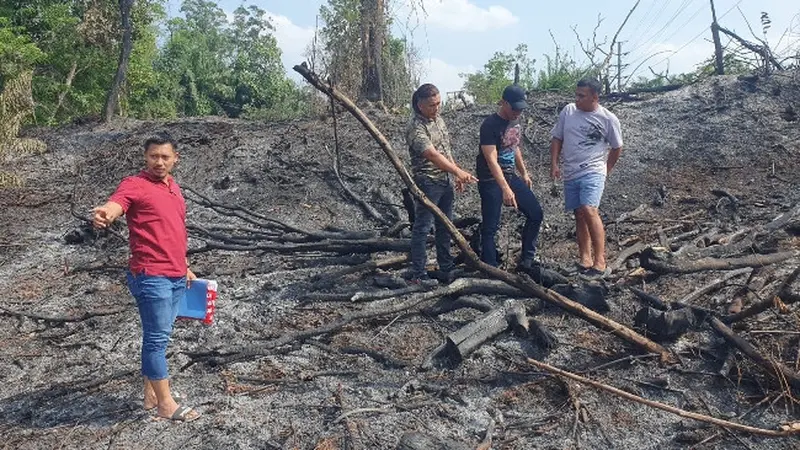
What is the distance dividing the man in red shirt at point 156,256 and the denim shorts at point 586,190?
10.3 ft

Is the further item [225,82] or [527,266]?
[225,82]

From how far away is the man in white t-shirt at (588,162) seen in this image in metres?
5.25

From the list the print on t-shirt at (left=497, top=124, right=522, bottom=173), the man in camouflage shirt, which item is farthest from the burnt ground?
the print on t-shirt at (left=497, top=124, right=522, bottom=173)

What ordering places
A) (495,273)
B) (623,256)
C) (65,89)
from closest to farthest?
(495,273), (623,256), (65,89)

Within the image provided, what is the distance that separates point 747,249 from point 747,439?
281cm

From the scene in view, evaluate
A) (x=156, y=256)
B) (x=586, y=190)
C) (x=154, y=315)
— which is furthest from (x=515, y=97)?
(x=154, y=315)

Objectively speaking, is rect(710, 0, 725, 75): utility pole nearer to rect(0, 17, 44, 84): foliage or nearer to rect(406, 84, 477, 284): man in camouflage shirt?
rect(406, 84, 477, 284): man in camouflage shirt

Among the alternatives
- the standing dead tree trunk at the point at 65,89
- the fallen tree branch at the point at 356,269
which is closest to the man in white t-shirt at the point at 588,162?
the fallen tree branch at the point at 356,269

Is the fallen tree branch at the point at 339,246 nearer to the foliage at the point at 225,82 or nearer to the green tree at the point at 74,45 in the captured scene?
the green tree at the point at 74,45

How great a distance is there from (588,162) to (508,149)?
680 millimetres

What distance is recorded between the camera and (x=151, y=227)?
3.45 m

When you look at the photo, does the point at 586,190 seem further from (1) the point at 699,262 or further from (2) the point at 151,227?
(2) the point at 151,227

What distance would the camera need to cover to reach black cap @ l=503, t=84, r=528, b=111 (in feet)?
16.2

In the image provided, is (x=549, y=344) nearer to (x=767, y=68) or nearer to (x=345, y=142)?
(x=345, y=142)
